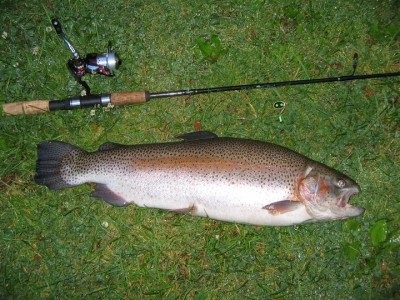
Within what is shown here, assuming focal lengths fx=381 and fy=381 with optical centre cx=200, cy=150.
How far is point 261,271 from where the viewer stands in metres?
3.43

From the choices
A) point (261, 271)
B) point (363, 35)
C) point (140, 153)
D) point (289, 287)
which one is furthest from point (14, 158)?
point (363, 35)

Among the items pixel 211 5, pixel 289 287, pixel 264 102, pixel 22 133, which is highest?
pixel 211 5

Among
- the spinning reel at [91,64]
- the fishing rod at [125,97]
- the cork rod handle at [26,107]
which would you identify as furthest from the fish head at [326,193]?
the cork rod handle at [26,107]

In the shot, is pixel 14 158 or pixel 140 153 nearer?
pixel 140 153

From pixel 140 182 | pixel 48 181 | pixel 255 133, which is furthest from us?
pixel 255 133

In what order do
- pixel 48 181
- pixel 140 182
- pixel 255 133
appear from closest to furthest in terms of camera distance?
pixel 140 182 → pixel 48 181 → pixel 255 133

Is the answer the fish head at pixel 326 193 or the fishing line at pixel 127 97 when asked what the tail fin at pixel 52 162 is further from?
the fish head at pixel 326 193

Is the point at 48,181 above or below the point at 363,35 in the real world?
below

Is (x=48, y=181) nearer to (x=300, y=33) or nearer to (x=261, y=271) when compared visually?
(x=261, y=271)

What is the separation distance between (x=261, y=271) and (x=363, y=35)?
2468mm

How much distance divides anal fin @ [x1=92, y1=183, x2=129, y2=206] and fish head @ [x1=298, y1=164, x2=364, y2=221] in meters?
1.46

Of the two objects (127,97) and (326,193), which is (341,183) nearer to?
(326,193)

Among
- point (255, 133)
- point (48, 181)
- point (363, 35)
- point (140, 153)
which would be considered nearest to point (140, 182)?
point (140, 153)

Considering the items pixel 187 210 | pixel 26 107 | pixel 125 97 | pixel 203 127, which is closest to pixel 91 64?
pixel 125 97
